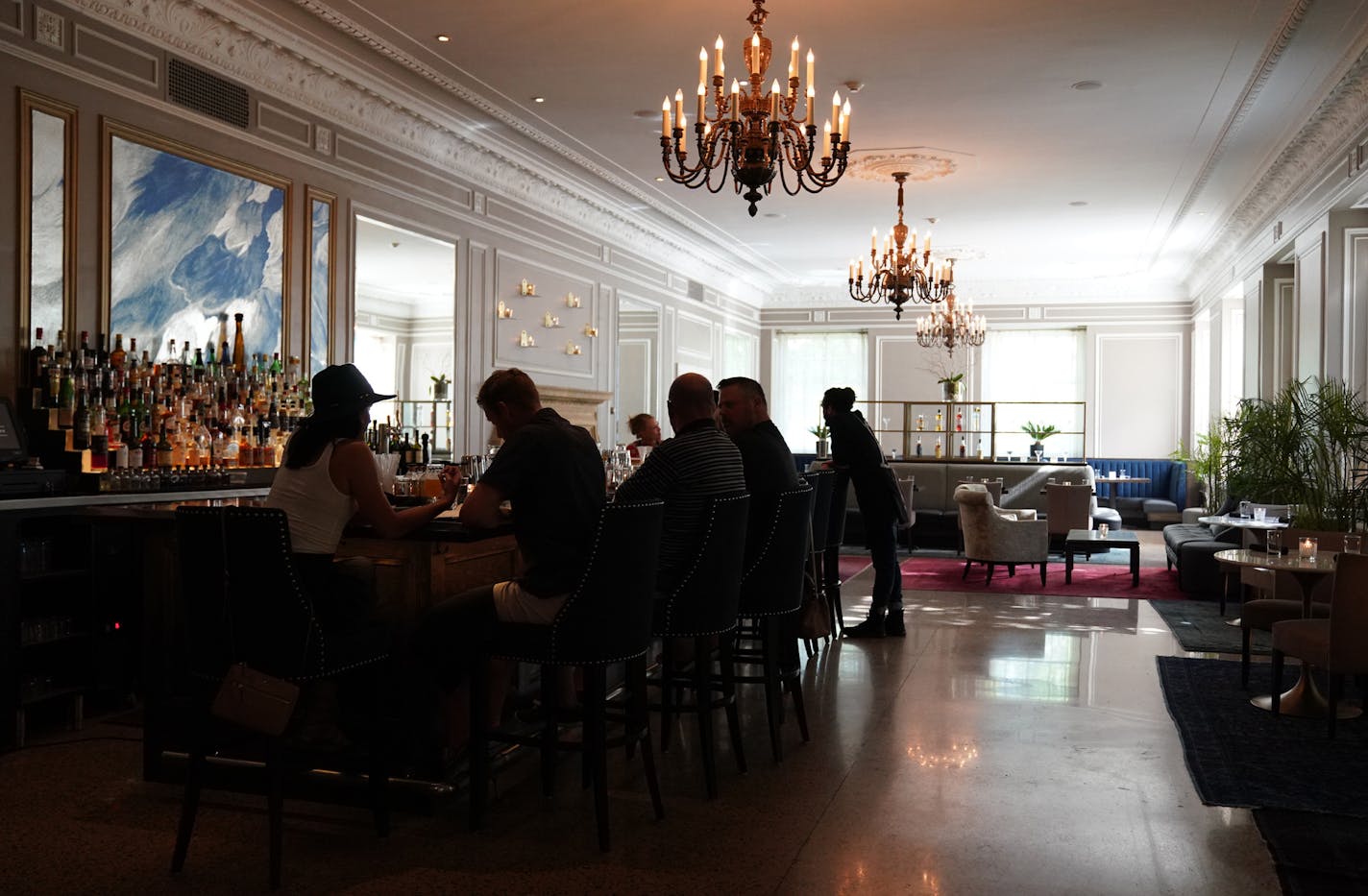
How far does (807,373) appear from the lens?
1792 centimetres

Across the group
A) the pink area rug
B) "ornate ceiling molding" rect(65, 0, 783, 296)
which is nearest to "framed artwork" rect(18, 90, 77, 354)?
"ornate ceiling molding" rect(65, 0, 783, 296)

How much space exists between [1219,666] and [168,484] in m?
5.60

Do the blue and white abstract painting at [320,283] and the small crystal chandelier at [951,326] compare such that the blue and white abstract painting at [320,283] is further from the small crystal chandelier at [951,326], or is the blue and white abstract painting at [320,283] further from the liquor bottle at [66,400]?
the small crystal chandelier at [951,326]

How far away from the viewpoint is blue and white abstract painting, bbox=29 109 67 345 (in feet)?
16.8

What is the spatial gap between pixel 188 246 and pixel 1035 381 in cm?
1373

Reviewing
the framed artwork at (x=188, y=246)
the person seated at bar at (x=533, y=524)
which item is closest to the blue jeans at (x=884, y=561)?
the person seated at bar at (x=533, y=524)

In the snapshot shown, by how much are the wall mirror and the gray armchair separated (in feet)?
15.1

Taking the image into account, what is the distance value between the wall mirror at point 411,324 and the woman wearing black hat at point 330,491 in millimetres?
4546

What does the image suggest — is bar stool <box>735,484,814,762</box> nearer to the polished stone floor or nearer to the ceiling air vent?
the polished stone floor

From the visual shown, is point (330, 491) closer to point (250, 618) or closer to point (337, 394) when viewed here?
point (337, 394)

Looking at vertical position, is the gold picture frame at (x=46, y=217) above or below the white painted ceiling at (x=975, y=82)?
below

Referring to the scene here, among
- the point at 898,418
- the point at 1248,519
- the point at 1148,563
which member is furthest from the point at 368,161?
the point at 898,418

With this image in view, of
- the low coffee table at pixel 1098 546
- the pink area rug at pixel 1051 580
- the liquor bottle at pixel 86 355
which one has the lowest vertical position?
the pink area rug at pixel 1051 580

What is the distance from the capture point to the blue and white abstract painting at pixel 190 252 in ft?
18.4
